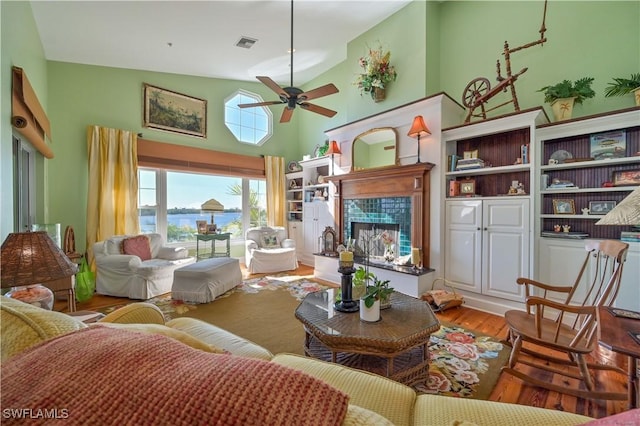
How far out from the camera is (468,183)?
10.7 ft

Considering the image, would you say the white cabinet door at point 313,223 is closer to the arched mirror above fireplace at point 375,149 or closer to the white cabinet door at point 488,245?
the arched mirror above fireplace at point 375,149

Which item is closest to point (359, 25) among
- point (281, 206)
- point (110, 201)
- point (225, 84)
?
point (225, 84)

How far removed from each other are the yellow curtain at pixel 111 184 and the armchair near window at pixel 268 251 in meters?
1.92

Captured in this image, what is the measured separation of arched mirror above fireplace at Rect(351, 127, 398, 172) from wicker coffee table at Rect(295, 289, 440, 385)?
2.46 meters

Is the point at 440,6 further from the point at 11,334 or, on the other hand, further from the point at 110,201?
the point at 110,201

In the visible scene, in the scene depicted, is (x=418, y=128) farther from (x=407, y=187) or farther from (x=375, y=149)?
(x=375, y=149)

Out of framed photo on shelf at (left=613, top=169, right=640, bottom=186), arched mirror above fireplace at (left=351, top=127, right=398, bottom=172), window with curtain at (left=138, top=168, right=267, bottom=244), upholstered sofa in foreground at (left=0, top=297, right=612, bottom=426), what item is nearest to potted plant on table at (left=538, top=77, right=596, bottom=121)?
framed photo on shelf at (left=613, top=169, right=640, bottom=186)

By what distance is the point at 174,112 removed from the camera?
15.8 feet

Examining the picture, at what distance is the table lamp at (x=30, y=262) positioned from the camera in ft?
4.21

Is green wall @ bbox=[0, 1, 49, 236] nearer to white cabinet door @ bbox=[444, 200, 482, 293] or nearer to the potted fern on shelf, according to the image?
Answer: white cabinet door @ bbox=[444, 200, 482, 293]

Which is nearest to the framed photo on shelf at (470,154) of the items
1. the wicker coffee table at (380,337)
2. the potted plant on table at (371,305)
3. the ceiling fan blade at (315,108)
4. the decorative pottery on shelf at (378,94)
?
the decorative pottery on shelf at (378,94)

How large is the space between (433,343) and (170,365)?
237cm

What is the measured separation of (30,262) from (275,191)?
15.3 feet

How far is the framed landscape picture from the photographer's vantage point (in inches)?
180
